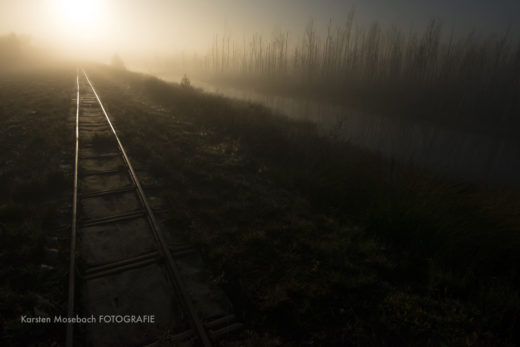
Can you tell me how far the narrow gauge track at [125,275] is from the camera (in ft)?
9.64

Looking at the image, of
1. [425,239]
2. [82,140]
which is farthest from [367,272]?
[82,140]

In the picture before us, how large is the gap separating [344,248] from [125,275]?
129 inches

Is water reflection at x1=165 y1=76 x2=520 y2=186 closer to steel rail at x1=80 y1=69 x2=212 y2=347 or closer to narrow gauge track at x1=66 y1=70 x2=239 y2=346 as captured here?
steel rail at x1=80 y1=69 x2=212 y2=347

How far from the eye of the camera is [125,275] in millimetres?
3701

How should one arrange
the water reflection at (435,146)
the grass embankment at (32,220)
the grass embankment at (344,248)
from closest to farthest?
1. the grass embankment at (32,220)
2. the grass embankment at (344,248)
3. the water reflection at (435,146)

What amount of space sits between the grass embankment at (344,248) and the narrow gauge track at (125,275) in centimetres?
51

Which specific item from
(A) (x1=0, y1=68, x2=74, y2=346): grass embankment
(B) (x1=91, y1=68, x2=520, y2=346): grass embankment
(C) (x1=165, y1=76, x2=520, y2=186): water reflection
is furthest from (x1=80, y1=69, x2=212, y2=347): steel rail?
(C) (x1=165, y1=76, x2=520, y2=186): water reflection

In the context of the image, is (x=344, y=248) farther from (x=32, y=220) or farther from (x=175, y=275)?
(x=32, y=220)

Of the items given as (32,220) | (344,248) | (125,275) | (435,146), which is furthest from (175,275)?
(435,146)

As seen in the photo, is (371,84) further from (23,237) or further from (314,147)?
(23,237)

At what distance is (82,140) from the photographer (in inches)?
347

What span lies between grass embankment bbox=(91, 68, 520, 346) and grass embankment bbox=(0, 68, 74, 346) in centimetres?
183

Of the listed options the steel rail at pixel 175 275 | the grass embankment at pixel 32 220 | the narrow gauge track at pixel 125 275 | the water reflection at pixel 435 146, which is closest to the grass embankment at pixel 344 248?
the steel rail at pixel 175 275

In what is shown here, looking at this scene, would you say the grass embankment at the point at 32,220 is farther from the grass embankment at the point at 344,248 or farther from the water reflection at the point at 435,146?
the water reflection at the point at 435,146
